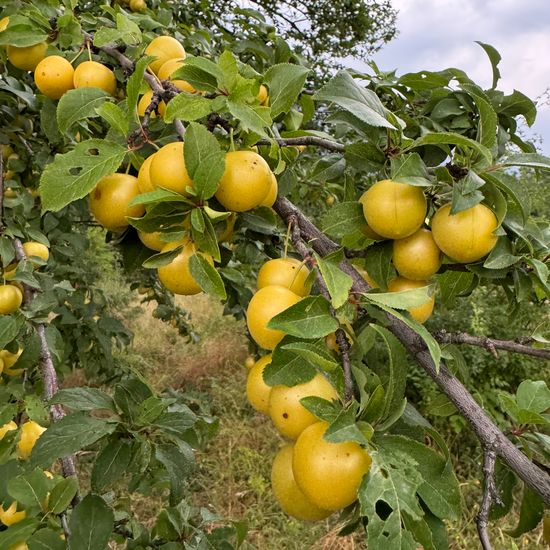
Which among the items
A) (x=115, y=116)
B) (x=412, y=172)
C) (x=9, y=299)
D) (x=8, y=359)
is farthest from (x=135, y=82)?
(x=8, y=359)

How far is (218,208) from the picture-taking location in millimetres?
711

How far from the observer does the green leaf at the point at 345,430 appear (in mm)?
494

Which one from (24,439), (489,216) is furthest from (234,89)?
(24,439)

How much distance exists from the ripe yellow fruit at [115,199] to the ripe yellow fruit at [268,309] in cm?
23

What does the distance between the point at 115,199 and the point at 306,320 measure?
36 cm

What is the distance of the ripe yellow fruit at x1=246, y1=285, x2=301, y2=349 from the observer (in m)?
0.61

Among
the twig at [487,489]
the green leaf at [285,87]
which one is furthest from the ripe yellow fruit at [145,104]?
the twig at [487,489]

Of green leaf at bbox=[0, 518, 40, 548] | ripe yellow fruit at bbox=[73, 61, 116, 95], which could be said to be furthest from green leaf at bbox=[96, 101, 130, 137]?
green leaf at bbox=[0, 518, 40, 548]

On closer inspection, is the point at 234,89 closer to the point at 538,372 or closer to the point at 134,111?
the point at 134,111

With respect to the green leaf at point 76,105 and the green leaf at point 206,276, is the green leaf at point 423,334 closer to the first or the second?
the green leaf at point 206,276

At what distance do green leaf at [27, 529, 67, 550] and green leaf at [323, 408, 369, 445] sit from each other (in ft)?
1.54

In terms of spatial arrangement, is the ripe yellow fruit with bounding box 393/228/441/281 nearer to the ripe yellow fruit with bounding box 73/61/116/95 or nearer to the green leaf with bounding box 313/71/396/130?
the green leaf with bounding box 313/71/396/130

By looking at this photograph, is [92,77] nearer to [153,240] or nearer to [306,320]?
[153,240]

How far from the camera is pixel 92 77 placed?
2.98ft
